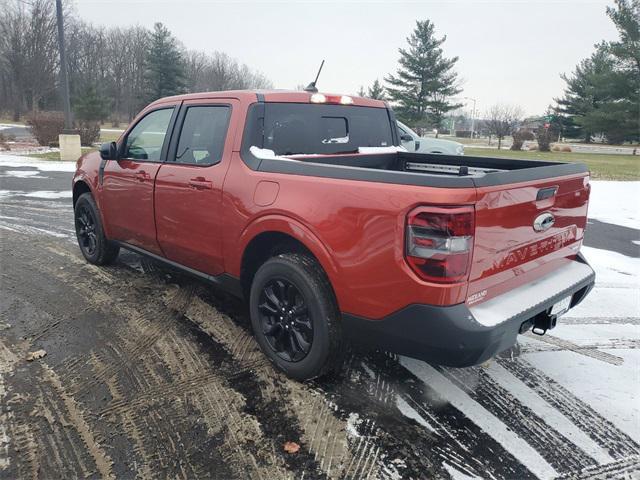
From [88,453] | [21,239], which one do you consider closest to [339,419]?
[88,453]

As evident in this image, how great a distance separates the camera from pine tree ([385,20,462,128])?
1866 inches

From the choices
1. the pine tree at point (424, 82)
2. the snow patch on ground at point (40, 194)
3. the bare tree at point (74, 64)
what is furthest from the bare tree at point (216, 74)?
the snow patch on ground at point (40, 194)

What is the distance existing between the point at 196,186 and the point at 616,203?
1085 cm

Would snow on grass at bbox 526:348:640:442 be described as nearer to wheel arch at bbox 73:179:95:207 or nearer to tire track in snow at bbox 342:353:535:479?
tire track in snow at bbox 342:353:535:479

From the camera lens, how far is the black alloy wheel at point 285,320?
3033 mm

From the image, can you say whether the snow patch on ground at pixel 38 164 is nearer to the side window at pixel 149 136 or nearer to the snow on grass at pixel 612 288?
the side window at pixel 149 136

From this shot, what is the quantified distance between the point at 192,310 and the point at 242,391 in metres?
1.46

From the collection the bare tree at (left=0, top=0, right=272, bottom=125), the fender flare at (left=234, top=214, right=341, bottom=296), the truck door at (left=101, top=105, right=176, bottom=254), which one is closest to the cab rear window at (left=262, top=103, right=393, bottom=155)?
the fender flare at (left=234, top=214, right=341, bottom=296)

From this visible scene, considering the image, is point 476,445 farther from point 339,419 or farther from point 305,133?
point 305,133

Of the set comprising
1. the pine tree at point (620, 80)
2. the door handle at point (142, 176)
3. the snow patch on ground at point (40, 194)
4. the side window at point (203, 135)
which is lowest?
the snow patch on ground at point (40, 194)

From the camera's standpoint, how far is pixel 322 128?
12.6 feet

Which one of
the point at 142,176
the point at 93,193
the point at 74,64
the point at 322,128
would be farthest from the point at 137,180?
the point at 74,64

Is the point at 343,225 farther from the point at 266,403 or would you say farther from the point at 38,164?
the point at 38,164

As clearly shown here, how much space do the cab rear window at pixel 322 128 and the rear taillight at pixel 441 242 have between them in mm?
1561
